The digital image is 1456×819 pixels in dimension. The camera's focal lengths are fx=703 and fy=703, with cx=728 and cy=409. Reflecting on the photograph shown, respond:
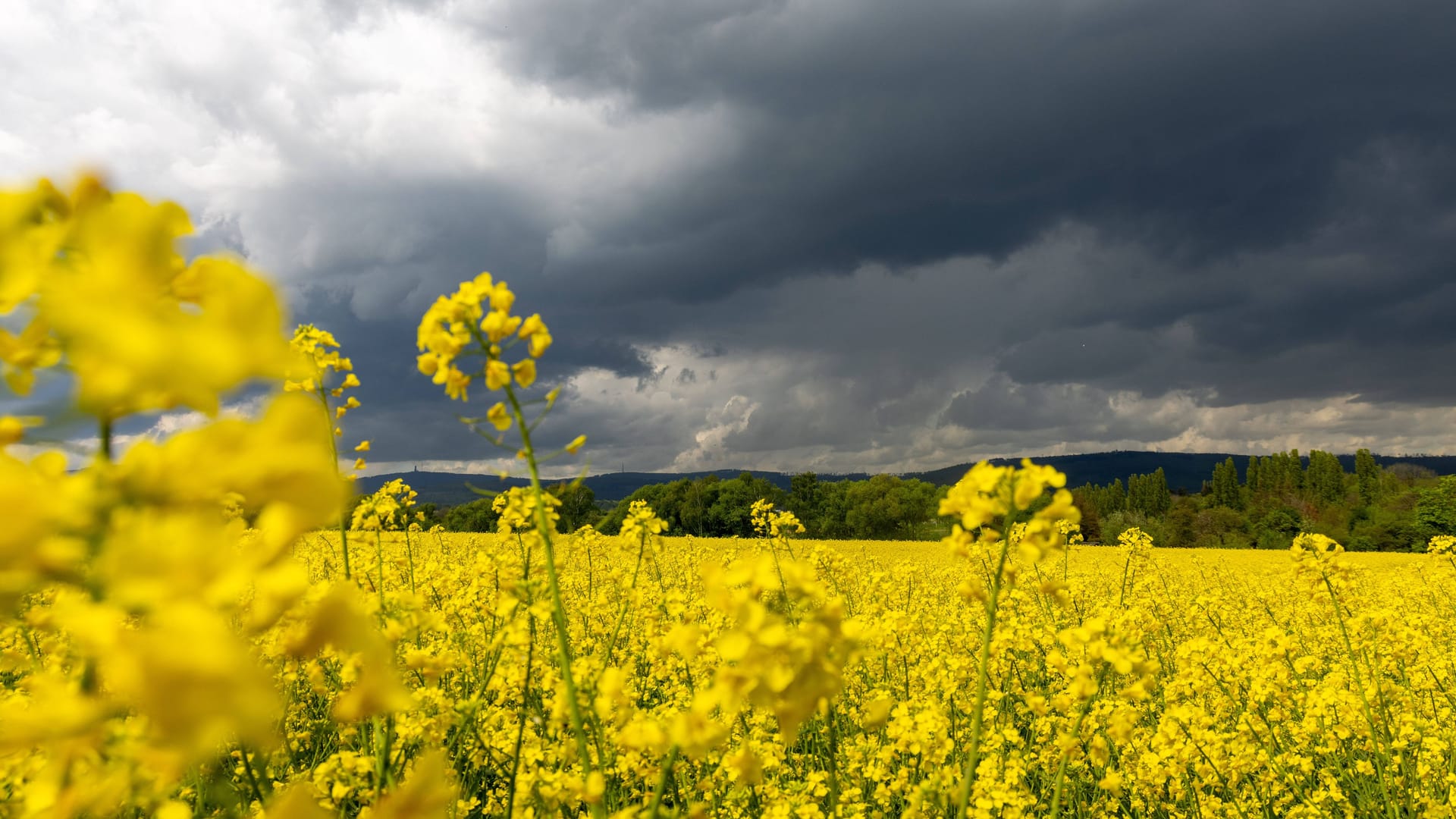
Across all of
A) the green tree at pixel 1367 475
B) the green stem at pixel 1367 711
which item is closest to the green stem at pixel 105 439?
the green stem at pixel 1367 711

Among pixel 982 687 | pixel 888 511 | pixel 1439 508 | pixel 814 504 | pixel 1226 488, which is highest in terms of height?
pixel 982 687

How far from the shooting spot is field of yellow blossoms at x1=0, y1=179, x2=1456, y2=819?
523 millimetres

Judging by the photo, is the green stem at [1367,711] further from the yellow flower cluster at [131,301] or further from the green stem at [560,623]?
the yellow flower cluster at [131,301]

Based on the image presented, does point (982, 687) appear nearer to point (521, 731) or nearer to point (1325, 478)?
point (521, 731)

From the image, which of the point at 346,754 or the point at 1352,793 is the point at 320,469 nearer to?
the point at 346,754

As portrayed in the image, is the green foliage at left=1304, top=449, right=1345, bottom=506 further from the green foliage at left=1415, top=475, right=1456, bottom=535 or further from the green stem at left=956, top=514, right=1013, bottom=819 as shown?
the green stem at left=956, top=514, right=1013, bottom=819

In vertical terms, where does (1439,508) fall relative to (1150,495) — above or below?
above

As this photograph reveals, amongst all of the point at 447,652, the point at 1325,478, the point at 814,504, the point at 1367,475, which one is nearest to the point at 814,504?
the point at 814,504

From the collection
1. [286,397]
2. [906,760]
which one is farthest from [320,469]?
[906,760]

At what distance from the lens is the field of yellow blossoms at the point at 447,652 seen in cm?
52

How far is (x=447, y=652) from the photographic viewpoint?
148 inches

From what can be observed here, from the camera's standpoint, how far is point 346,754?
2.84m

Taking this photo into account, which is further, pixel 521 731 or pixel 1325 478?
pixel 1325 478

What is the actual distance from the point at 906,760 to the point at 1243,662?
3306mm
